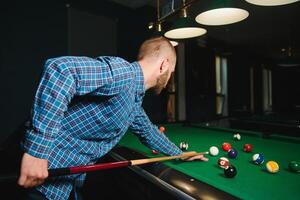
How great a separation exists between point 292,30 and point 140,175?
270 inches

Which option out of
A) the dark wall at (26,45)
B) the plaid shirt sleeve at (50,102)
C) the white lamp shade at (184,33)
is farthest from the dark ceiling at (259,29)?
the plaid shirt sleeve at (50,102)

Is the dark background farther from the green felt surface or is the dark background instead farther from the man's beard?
the man's beard

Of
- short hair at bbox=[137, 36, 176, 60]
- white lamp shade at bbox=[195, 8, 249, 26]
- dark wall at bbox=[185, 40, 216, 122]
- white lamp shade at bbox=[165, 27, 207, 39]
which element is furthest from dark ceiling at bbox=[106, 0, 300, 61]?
short hair at bbox=[137, 36, 176, 60]

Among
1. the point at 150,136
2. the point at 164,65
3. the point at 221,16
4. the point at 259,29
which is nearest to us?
the point at 164,65

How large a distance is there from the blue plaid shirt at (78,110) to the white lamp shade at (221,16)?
128 centimetres

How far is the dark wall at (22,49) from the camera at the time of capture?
3.20m

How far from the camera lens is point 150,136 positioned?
1646 millimetres

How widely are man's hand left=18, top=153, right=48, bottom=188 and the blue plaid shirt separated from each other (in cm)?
3

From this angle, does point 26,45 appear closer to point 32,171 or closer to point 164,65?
point 164,65

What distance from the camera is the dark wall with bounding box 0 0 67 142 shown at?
320 centimetres

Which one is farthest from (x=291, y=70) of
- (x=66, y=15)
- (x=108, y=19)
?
(x=66, y=15)

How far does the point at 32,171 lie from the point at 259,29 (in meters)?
6.83

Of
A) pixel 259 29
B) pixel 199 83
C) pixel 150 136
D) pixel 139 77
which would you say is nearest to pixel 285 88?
pixel 259 29

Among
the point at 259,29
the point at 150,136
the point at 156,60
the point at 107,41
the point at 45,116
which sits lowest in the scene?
the point at 150,136
